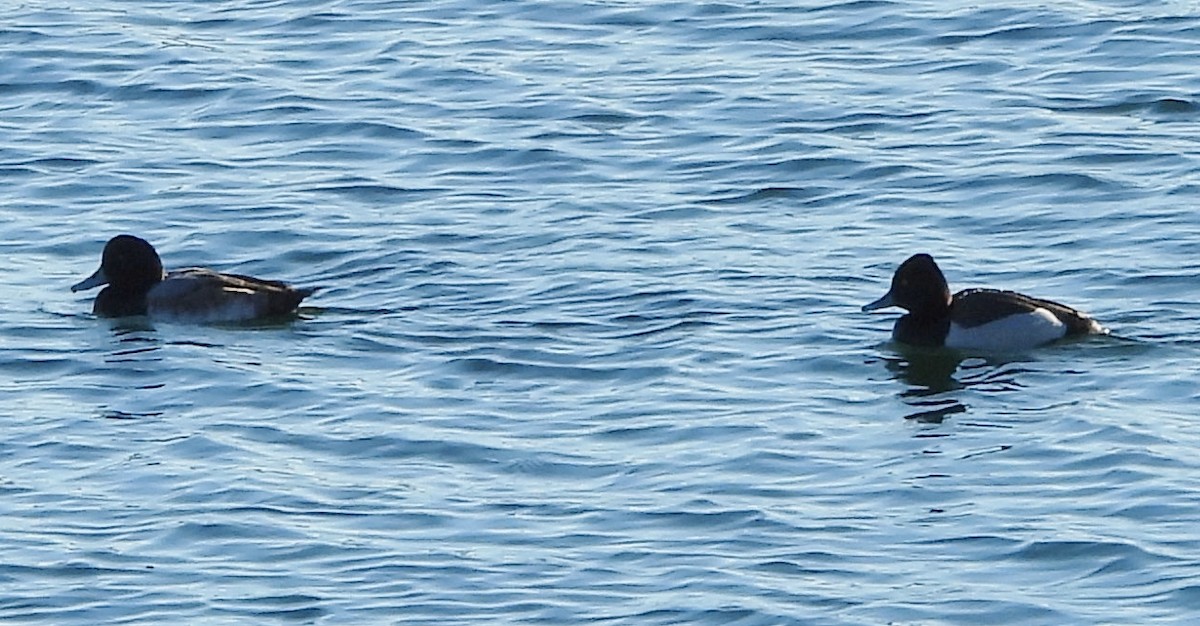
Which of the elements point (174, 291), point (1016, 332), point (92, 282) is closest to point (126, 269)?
point (92, 282)

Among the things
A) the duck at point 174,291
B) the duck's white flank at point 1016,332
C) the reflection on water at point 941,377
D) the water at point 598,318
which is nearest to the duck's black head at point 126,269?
the duck at point 174,291

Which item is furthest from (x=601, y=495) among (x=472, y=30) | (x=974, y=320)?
(x=472, y=30)

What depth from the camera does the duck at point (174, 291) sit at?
15836 millimetres

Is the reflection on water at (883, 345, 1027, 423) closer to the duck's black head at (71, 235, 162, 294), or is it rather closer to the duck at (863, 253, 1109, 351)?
the duck at (863, 253, 1109, 351)

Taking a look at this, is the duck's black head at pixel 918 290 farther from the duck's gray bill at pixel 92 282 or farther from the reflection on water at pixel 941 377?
the duck's gray bill at pixel 92 282

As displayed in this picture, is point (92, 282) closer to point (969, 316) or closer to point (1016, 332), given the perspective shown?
point (969, 316)

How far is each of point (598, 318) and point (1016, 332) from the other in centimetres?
213

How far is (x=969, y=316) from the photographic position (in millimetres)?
15156

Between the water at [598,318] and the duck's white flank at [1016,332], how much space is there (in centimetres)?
11

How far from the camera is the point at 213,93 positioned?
70.2 ft

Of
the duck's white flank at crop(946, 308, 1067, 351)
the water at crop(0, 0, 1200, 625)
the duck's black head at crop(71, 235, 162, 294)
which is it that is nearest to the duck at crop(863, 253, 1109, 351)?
the duck's white flank at crop(946, 308, 1067, 351)

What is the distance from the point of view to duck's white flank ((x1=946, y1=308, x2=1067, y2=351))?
14.6 metres

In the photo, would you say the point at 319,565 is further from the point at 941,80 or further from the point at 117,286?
the point at 941,80

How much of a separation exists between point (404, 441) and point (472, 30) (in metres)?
10.4
